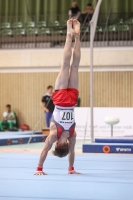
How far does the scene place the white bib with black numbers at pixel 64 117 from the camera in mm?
7418

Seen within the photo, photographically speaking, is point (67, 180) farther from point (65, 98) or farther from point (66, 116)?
point (65, 98)

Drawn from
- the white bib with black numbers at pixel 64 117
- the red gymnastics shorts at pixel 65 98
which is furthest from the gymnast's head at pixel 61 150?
the red gymnastics shorts at pixel 65 98

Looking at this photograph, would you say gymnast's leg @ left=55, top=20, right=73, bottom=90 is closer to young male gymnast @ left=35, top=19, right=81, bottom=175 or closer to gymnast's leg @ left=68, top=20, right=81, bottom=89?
young male gymnast @ left=35, top=19, right=81, bottom=175

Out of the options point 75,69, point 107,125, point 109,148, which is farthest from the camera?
point 107,125

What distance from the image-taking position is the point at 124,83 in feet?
66.8

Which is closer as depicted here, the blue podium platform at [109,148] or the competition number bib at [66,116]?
the competition number bib at [66,116]

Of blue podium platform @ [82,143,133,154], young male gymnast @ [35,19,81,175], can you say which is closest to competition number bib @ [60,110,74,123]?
young male gymnast @ [35,19,81,175]

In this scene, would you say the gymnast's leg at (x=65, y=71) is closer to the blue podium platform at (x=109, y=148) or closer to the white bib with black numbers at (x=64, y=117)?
the white bib with black numbers at (x=64, y=117)

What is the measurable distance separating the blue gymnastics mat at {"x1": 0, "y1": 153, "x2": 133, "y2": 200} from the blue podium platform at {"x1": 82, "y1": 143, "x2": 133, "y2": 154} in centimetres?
111

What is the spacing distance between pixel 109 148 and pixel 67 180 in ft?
14.6

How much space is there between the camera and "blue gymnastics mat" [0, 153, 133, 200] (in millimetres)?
5574

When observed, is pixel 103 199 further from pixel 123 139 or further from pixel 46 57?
pixel 46 57

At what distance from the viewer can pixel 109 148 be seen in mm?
11117

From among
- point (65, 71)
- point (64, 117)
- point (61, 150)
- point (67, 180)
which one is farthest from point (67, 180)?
point (65, 71)
